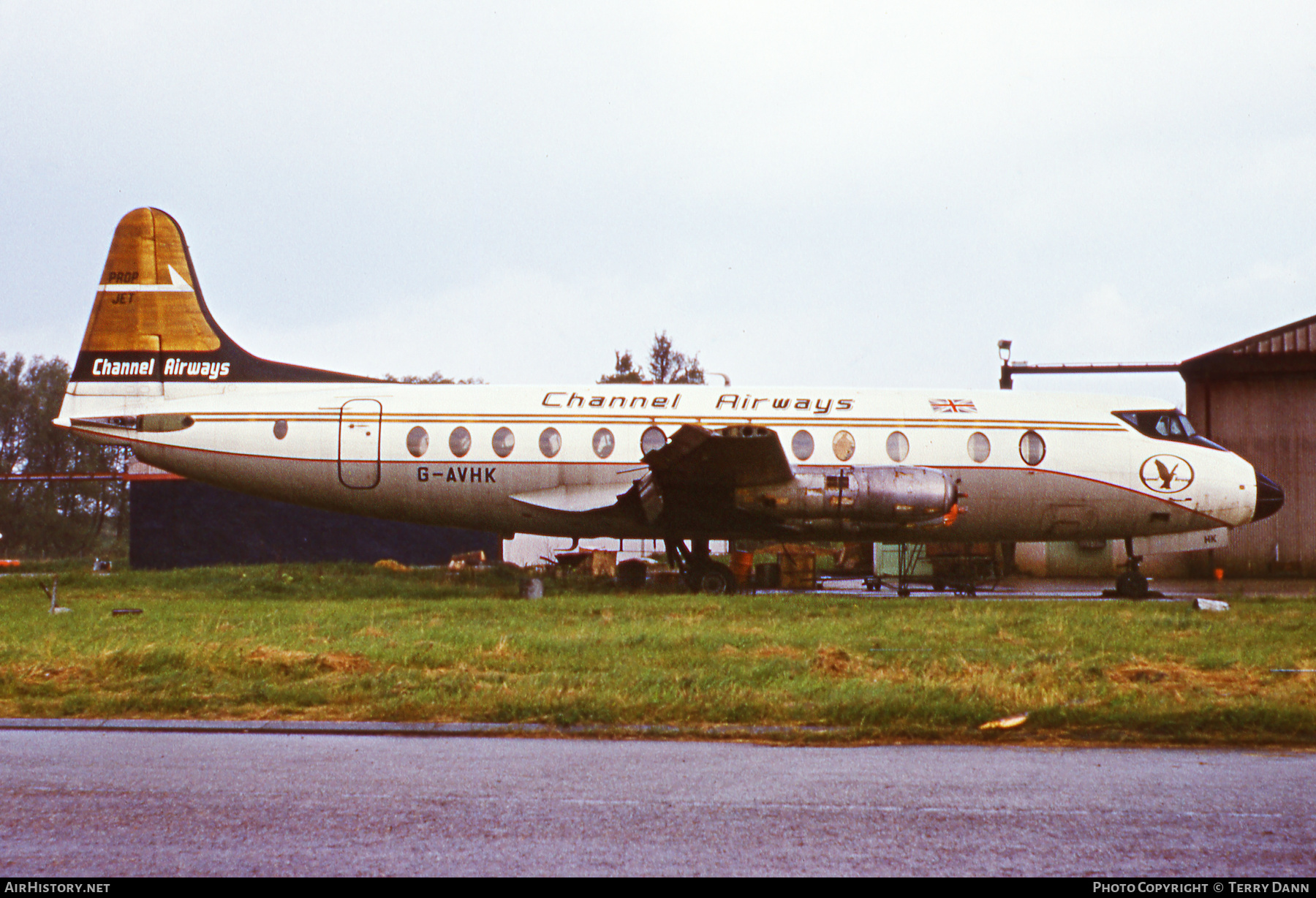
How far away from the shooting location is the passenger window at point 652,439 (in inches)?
819

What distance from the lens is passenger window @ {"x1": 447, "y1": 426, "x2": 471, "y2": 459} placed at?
20.7 m

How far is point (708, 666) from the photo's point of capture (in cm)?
1090

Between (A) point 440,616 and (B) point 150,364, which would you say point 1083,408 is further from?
(B) point 150,364

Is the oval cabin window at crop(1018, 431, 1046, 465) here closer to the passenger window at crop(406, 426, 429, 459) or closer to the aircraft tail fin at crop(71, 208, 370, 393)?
the passenger window at crop(406, 426, 429, 459)

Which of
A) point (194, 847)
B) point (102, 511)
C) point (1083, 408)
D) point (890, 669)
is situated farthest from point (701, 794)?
point (102, 511)

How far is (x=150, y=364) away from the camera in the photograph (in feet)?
69.8

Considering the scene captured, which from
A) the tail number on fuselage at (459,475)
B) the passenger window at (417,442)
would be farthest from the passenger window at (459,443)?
the passenger window at (417,442)

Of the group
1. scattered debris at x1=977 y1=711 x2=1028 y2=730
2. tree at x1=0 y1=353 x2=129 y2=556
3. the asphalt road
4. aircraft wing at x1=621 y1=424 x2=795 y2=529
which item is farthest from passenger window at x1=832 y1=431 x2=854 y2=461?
tree at x1=0 y1=353 x2=129 y2=556

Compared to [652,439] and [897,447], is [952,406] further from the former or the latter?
[652,439]

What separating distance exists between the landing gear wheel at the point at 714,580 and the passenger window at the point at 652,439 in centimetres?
250

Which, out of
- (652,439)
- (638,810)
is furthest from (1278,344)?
(638,810)

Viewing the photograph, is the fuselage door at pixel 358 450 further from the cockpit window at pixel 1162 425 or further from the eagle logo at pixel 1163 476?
the eagle logo at pixel 1163 476

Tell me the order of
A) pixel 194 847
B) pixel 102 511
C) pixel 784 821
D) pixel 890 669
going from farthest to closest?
pixel 102 511 → pixel 890 669 → pixel 784 821 → pixel 194 847

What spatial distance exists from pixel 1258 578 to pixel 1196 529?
10.7m
